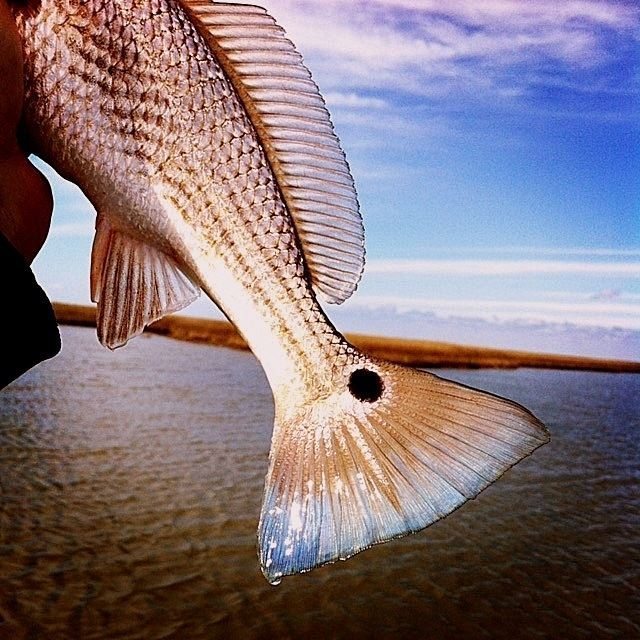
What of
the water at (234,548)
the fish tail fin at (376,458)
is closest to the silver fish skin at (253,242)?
the fish tail fin at (376,458)

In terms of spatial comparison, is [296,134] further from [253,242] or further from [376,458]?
[376,458]

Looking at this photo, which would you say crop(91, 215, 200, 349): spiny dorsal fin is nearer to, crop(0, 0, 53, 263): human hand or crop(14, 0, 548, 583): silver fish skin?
crop(14, 0, 548, 583): silver fish skin

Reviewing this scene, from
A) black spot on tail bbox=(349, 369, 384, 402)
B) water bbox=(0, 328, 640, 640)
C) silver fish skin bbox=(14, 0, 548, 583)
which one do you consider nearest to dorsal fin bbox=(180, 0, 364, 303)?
silver fish skin bbox=(14, 0, 548, 583)

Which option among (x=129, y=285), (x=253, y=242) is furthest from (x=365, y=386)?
(x=129, y=285)

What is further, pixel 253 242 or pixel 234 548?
pixel 234 548

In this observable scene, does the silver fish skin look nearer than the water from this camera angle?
Yes

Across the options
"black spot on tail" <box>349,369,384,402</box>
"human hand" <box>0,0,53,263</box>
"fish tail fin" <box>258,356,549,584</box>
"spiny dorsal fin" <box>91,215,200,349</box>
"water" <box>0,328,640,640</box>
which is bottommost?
"water" <box>0,328,640,640</box>
